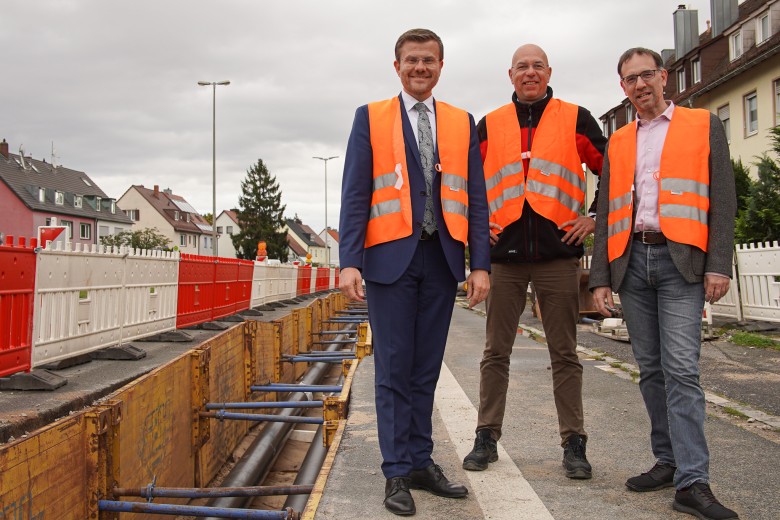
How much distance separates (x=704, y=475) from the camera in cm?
328

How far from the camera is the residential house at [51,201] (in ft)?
201

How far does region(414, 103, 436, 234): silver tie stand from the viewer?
3.61 meters

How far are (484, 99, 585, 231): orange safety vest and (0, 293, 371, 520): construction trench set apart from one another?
182cm

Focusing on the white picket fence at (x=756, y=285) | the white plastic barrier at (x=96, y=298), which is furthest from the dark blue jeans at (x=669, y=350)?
the white picket fence at (x=756, y=285)

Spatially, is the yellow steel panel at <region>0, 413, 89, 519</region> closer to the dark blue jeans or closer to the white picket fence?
the dark blue jeans

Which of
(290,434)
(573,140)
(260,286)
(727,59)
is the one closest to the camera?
(573,140)

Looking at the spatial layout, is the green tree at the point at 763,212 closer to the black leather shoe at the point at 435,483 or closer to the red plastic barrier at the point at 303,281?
the black leather shoe at the point at 435,483

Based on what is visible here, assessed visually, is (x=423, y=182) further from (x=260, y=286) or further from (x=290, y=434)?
(x=260, y=286)

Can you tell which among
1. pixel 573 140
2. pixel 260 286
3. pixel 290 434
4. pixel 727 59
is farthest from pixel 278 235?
pixel 573 140

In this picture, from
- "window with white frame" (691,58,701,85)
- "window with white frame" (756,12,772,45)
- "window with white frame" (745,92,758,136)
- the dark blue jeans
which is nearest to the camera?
the dark blue jeans

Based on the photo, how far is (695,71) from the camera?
1309 inches

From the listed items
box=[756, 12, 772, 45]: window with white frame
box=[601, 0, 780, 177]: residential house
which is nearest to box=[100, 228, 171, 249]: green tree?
box=[601, 0, 780, 177]: residential house

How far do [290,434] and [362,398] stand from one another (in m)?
3.61

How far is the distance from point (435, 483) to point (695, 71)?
34.3 metres
